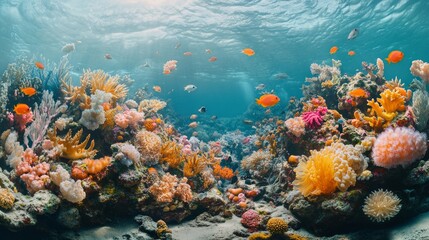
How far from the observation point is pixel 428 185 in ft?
15.0

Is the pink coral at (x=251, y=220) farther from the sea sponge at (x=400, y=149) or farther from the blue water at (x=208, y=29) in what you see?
the blue water at (x=208, y=29)

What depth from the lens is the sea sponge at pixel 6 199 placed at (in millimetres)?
3875

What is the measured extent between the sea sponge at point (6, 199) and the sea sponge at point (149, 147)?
271 cm

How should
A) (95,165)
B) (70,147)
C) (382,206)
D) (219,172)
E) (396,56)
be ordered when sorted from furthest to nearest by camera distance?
1. (219,172)
2. (396,56)
3. (70,147)
4. (95,165)
5. (382,206)

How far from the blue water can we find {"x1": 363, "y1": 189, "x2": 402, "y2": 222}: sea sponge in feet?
41.5

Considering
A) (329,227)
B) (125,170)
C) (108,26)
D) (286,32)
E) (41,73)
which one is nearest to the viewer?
(329,227)

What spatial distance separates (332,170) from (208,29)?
822 inches

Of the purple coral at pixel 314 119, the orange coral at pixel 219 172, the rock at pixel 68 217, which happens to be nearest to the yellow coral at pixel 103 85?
the orange coral at pixel 219 172

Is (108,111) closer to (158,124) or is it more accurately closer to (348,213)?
(158,124)

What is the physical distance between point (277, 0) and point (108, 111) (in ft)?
53.1

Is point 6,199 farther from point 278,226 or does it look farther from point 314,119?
point 314,119

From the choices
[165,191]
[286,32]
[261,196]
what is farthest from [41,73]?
[286,32]

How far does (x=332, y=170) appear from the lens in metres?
4.57

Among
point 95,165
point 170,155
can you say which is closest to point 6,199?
point 95,165
